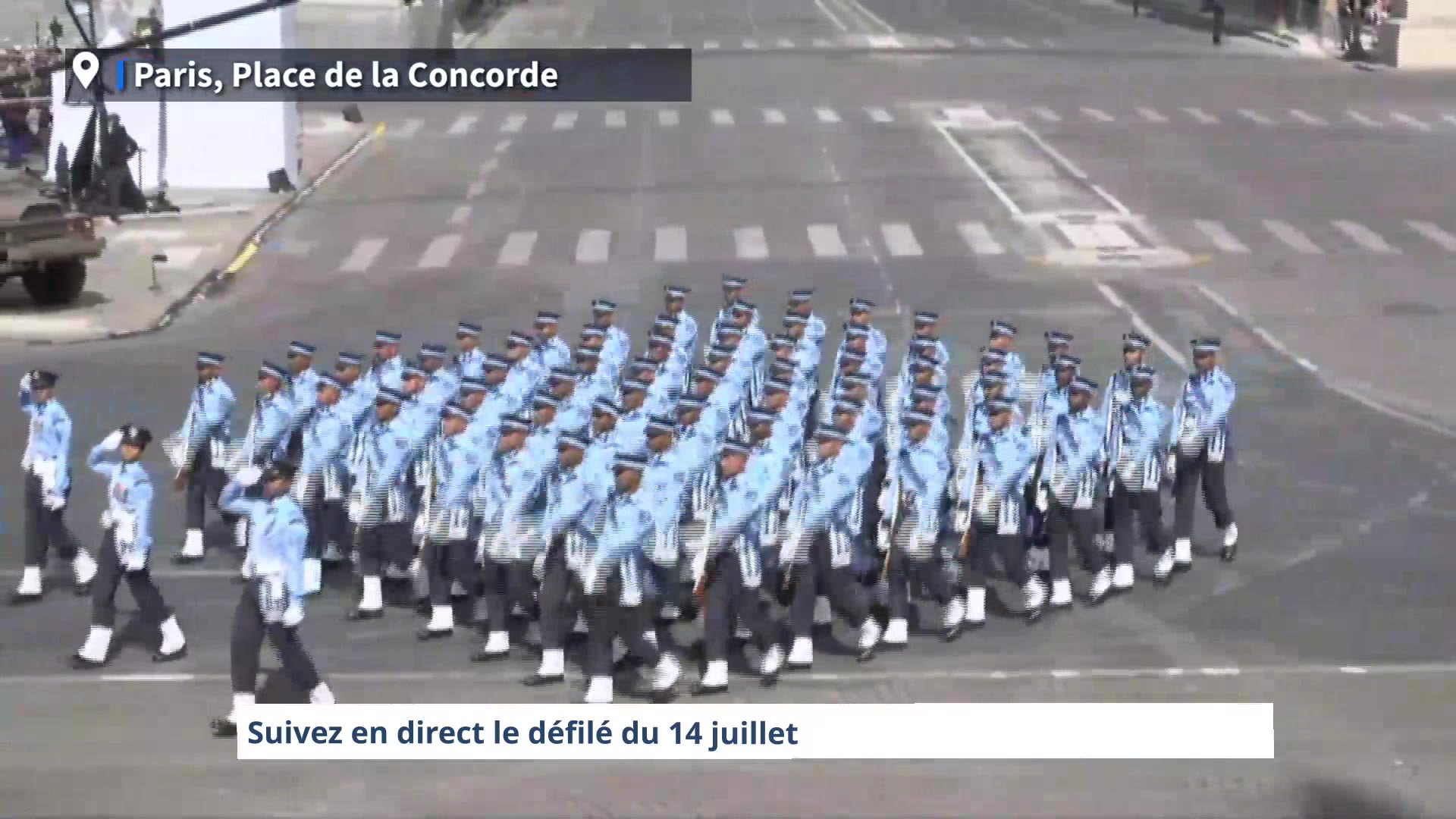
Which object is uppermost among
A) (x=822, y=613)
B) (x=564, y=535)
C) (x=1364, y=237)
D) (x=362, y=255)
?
(x=564, y=535)

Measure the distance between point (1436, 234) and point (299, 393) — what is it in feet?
74.0

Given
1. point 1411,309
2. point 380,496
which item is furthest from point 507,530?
point 1411,309

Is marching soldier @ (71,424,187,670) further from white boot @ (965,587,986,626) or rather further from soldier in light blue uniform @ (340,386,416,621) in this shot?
white boot @ (965,587,986,626)

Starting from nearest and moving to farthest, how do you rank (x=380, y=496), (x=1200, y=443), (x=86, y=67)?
(x=380, y=496) → (x=1200, y=443) → (x=86, y=67)

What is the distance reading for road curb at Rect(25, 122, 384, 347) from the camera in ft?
93.4

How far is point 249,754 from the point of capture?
42.5 feet

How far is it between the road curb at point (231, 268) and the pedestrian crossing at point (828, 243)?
5.47ft

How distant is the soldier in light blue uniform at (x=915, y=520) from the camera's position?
15328mm

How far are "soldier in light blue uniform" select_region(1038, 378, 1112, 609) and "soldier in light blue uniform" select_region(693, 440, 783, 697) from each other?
2841 mm

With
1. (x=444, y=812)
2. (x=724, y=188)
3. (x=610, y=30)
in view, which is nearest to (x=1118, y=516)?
(x=444, y=812)

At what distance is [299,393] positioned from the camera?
17234 millimetres

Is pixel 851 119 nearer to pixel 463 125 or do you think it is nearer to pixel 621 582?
pixel 463 125

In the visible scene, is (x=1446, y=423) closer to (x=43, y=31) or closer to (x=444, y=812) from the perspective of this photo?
(x=444, y=812)

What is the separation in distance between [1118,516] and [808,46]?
5611 centimetres
